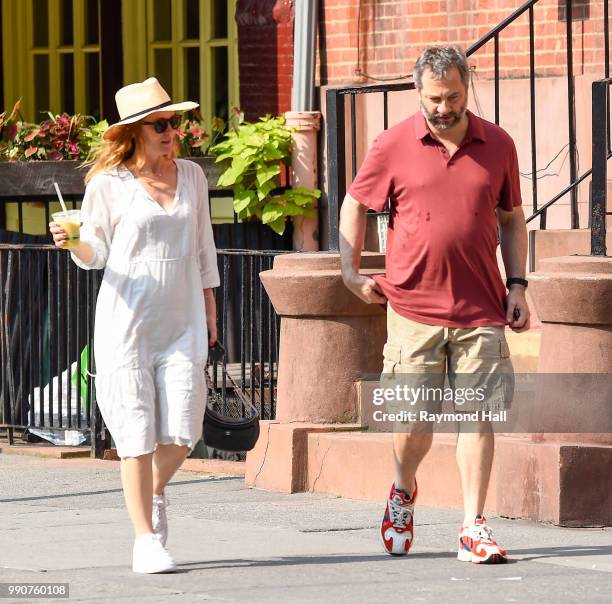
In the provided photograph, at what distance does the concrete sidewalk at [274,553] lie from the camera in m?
5.82

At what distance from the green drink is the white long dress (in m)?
0.08

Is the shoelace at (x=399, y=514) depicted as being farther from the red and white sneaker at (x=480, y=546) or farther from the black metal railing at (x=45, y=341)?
the black metal railing at (x=45, y=341)

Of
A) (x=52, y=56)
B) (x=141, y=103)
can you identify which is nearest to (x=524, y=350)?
(x=141, y=103)

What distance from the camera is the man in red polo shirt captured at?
6324mm

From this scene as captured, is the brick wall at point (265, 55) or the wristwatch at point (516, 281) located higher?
the brick wall at point (265, 55)

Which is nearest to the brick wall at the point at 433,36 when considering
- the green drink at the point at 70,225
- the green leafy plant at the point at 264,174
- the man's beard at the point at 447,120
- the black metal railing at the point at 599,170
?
the green leafy plant at the point at 264,174

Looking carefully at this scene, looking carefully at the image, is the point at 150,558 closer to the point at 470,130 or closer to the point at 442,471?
the point at 470,130

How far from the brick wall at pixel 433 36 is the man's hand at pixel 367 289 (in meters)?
5.05

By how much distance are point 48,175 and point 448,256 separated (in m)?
7.81

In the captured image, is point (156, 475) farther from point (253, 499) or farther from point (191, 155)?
point (191, 155)

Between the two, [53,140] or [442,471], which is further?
[53,140]

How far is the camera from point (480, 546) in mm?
6281

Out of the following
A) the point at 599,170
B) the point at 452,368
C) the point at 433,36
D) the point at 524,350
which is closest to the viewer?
the point at 452,368

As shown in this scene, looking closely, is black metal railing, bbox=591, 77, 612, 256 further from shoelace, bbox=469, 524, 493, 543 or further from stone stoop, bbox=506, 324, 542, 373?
stone stoop, bbox=506, 324, 542, 373
